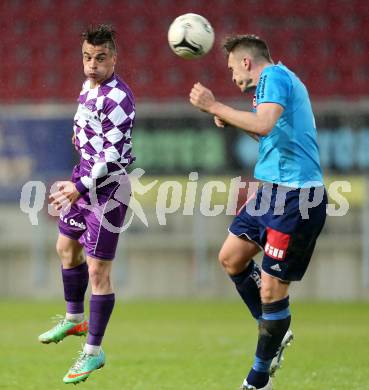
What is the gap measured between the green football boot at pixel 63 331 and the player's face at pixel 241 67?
189 centimetres

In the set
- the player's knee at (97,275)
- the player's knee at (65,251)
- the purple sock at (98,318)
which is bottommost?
the purple sock at (98,318)

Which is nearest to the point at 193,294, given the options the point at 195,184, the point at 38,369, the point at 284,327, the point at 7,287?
the point at 195,184

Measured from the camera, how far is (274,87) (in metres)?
5.50

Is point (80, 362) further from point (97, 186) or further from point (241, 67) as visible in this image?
point (241, 67)

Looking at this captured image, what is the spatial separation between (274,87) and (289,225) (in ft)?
2.56

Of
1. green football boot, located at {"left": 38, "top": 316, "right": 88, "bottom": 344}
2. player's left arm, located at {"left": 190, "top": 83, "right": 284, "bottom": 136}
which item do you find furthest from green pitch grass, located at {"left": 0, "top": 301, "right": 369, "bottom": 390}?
player's left arm, located at {"left": 190, "top": 83, "right": 284, "bottom": 136}

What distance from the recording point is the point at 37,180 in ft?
43.6

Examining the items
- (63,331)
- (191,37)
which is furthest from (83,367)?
(191,37)

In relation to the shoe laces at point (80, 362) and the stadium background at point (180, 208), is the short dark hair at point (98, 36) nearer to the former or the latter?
the shoe laces at point (80, 362)

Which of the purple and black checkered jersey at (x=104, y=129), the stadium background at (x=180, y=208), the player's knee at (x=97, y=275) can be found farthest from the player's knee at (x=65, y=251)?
the stadium background at (x=180, y=208)

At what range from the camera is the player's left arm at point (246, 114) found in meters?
5.41

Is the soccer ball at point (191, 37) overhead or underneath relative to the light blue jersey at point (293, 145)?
overhead

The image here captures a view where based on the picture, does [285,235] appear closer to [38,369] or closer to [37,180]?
[38,369]

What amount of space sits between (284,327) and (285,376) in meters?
1.15
